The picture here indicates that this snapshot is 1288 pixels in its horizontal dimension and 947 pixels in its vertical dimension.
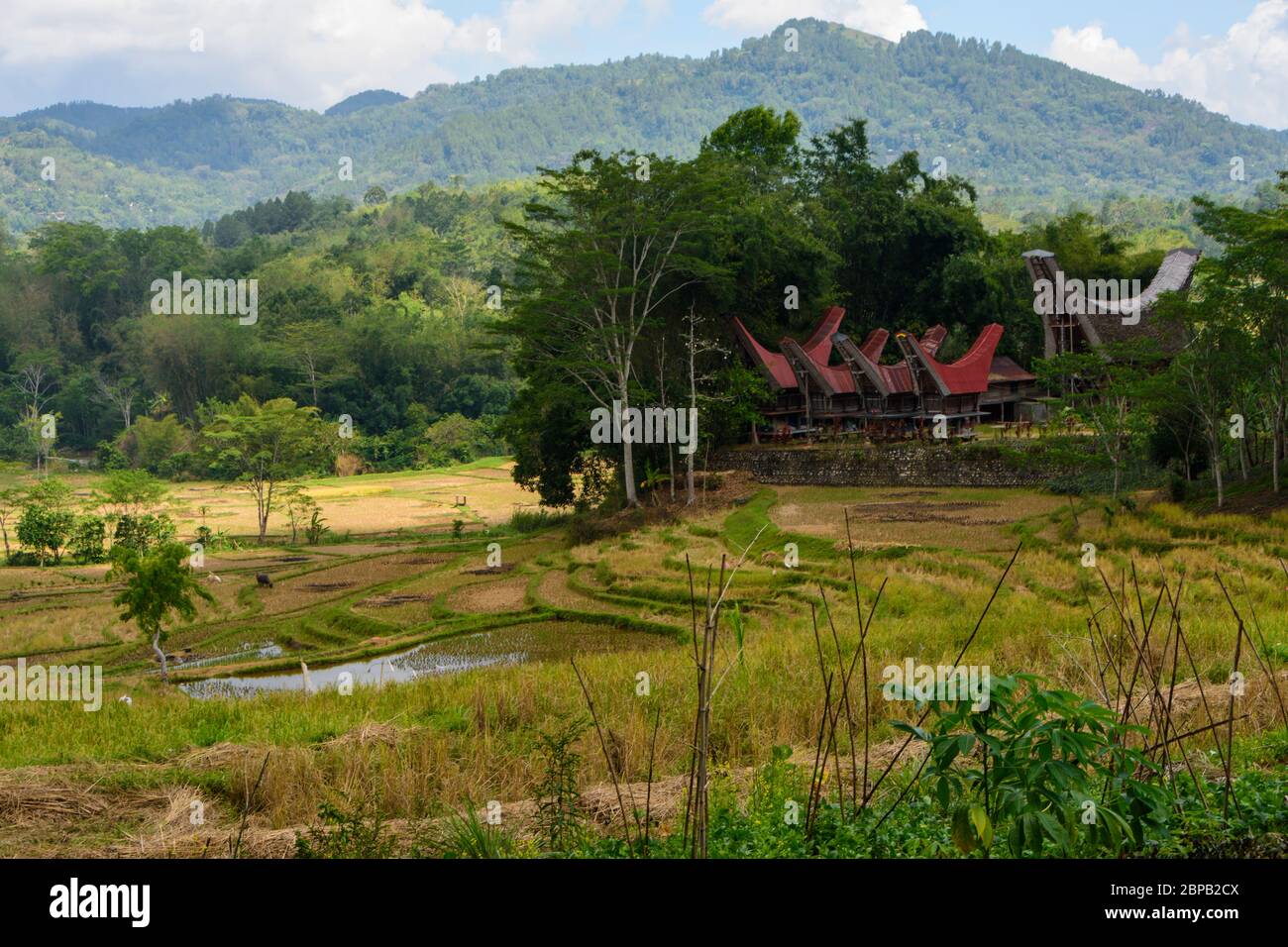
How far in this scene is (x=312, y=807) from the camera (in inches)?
242

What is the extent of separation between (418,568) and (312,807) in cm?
1776

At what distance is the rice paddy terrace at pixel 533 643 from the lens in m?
6.37

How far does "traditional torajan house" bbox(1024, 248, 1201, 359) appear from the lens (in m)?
26.2

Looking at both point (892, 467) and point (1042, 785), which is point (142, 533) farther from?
point (1042, 785)

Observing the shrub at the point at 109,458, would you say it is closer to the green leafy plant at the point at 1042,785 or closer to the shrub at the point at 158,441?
the shrub at the point at 158,441

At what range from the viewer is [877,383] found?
27.6 meters

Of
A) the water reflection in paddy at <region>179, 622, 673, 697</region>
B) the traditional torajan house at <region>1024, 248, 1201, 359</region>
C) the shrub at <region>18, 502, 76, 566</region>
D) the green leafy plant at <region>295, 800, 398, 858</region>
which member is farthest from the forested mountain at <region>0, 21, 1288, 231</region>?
the green leafy plant at <region>295, 800, 398, 858</region>

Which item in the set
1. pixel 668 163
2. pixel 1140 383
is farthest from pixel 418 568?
pixel 1140 383

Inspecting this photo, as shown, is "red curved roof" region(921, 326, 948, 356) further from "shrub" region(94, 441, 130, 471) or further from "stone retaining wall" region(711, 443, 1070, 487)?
"shrub" region(94, 441, 130, 471)

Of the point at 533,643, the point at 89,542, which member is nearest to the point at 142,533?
the point at 89,542

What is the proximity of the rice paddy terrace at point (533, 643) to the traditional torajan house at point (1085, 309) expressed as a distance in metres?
5.71

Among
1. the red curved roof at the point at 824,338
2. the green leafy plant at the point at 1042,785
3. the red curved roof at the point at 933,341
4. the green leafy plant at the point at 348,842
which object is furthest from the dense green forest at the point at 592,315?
the green leafy plant at the point at 348,842

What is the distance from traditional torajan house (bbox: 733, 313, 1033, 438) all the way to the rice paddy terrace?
A: 3.50 meters
